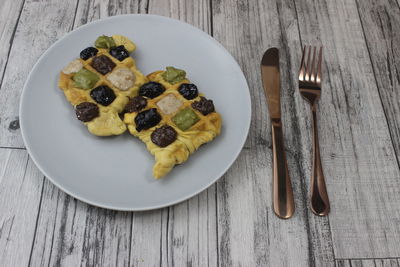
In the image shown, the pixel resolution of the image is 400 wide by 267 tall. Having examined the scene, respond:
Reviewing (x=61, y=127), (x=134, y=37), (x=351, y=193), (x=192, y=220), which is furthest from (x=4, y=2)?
(x=351, y=193)

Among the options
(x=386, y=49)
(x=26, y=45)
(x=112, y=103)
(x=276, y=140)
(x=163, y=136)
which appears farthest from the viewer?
(x=386, y=49)

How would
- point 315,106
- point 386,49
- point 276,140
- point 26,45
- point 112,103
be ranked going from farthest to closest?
1. point 386,49
2. point 26,45
3. point 315,106
4. point 276,140
5. point 112,103

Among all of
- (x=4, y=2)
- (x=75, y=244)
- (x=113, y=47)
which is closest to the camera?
(x=75, y=244)

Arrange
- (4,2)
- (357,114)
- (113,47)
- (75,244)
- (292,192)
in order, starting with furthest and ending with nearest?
1. (4,2)
2. (357,114)
3. (113,47)
4. (292,192)
5. (75,244)

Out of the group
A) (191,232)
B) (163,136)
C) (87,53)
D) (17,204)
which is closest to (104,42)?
(87,53)

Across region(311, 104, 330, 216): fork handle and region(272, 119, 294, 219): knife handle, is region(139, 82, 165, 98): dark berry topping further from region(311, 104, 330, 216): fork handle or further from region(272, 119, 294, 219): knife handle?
region(311, 104, 330, 216): fork handle

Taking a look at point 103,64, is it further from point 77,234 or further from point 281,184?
point 281,184

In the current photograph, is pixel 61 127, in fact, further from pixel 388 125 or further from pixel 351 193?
pixel 388 125
